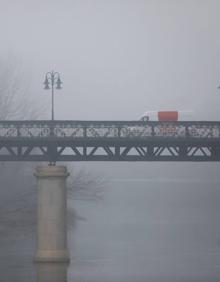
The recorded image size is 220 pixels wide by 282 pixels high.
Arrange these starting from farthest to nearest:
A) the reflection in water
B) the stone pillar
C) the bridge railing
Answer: the bridge railing < the stone pillar < the reflection in water

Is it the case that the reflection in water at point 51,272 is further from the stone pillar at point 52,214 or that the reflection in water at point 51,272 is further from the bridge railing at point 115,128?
the bridge railing at point 115,128

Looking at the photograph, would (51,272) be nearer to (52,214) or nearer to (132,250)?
(52,214)

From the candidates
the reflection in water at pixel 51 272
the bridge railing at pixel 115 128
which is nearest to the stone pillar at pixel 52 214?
the reflection in water at pixel 51 272

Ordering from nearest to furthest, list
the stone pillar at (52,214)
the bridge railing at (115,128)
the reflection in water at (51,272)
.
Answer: the reflection in water at (51,272), the stone pillar at (52,214), the bridge railing at (115,128)

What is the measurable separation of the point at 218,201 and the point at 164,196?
37.5m

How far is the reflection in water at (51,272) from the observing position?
130ft

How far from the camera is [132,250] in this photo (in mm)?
56531

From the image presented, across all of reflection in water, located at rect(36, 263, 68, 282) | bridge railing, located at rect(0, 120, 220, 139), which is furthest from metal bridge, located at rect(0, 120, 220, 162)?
reflection in water, located at rect(36, 263, 68, 282)

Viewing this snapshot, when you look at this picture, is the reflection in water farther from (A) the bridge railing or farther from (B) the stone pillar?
(A) the bridge railing

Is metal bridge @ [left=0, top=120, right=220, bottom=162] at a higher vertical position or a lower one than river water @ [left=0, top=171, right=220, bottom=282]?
higher

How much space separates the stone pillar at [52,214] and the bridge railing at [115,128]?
2.73 m

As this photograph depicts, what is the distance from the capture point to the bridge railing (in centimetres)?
4956

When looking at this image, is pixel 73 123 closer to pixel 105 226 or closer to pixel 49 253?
pixel 49 253

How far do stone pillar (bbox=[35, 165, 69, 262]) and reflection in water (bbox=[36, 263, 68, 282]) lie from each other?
950 mm
